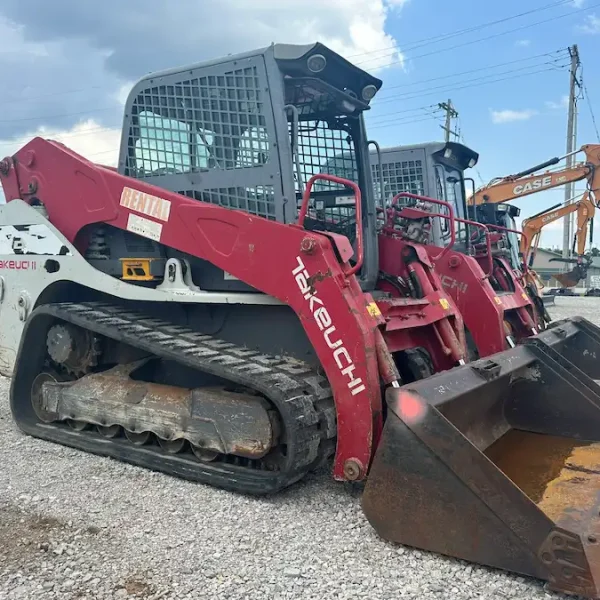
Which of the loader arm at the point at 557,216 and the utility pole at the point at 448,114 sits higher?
the utility pole at the point at 448,114

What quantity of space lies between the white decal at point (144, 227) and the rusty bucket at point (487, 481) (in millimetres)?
1985

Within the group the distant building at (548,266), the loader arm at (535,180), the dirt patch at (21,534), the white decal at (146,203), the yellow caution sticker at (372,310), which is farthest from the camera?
the distant building at (548,266)

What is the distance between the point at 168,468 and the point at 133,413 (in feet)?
1.53

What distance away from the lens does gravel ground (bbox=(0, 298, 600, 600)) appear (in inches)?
105

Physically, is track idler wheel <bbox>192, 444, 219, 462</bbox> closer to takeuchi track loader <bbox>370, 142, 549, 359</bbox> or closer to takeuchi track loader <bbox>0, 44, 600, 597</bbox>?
takeuchi track loader <bbox>0, 44, 600, 597</bbox>

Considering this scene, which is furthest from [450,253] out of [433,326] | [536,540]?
[536,540]

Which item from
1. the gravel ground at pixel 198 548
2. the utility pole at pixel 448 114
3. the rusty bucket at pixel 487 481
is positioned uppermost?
the utility pole at pixel 448 114

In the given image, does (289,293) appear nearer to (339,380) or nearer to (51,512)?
(339,380)

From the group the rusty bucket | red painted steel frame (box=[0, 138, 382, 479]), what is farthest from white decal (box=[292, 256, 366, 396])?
the rusty bucket

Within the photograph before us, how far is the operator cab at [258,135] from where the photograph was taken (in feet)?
13.5

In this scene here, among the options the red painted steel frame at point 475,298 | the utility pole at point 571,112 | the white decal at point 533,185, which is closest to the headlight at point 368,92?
the red painted steel frame at point 475,298

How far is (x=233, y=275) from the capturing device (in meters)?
3.99

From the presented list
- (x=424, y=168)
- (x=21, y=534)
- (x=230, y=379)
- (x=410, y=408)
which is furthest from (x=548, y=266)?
(x=21, y=534)

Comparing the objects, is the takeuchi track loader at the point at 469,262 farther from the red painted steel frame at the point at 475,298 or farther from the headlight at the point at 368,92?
the headlight at the point at 368,92
